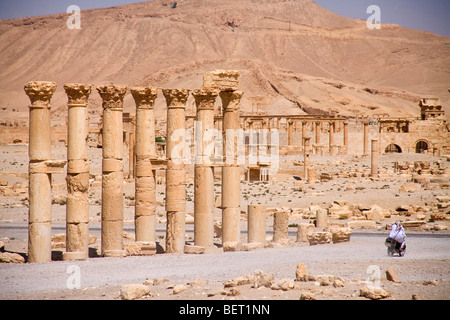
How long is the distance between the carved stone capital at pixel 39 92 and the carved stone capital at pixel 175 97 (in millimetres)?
3634

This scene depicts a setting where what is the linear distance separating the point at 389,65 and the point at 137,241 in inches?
6835

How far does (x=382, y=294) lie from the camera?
14570 mm

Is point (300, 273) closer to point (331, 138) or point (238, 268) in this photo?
point (238, 268)

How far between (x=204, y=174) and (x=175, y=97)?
249 cm

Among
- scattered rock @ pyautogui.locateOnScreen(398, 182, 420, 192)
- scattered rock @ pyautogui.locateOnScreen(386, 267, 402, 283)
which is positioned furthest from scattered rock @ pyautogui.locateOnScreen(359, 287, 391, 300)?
scattered rock @ pyautogui.locateOnScreen(398, 182, 420, 192)

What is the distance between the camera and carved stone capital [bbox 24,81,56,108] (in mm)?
20500

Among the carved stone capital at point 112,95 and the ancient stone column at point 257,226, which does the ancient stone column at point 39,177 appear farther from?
the ancient stone column at point 257,226

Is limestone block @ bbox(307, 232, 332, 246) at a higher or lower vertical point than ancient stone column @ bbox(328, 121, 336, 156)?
lower

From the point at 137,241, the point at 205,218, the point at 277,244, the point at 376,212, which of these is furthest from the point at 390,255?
the point at 376,212

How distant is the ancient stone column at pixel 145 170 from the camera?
2253 centimetres

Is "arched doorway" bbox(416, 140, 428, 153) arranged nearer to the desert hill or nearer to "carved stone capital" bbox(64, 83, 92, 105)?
"carved stone capital" bbox(64, 83, 92, 105)

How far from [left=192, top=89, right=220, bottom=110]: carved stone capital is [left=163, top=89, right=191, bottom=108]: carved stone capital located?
35 cm

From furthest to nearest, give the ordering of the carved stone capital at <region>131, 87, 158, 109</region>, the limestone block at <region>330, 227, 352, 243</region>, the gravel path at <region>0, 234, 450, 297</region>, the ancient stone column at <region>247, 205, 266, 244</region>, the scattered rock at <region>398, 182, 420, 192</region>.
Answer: the scattered rock at <region>398, 182, 420, 192</region> → the ancient stone column at <region>247, 205, 266, 244</region> → the limestone block at <region>330, 227, 352, 243</region> → the carved stone capital at <region>131, 87, 158, 109</region> → the gravel path at <region>0, 234, 450, 297</region>

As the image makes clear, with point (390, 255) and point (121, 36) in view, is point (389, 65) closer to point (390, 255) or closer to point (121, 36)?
point (121, 36)
